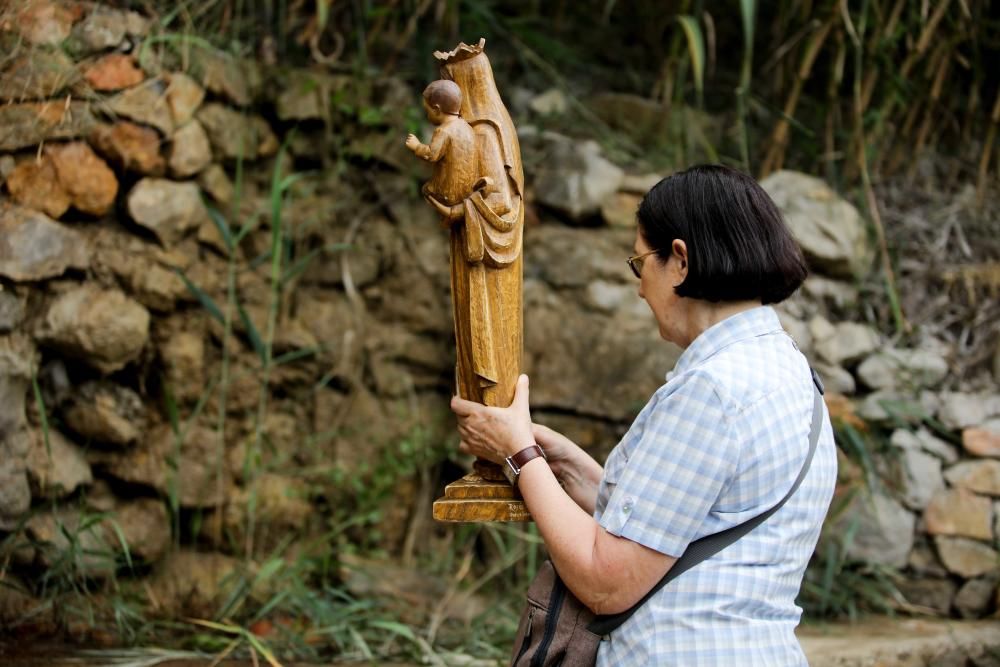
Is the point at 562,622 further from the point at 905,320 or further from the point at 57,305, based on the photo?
the point at 905,320

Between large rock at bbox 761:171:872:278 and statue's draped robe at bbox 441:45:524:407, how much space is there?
7.87 ft

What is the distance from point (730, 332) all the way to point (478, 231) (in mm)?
556

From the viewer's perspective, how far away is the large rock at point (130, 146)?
3564 millimetres

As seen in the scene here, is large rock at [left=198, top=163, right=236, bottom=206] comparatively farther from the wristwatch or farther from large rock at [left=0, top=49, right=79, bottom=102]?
the wristwatch

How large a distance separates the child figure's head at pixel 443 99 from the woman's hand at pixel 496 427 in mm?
562

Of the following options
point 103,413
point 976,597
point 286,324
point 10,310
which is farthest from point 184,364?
point 976,597

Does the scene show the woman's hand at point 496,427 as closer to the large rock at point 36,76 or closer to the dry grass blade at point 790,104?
the large rock at point 36,76

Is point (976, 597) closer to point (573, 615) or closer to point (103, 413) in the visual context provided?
point (573, 615)

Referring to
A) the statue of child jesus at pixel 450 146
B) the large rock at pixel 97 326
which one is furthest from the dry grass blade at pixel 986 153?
the large rock at pixel 97 326

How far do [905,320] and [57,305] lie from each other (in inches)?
131

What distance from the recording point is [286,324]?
414 centimetres

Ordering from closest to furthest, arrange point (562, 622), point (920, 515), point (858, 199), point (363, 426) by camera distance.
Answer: point (562, 622) < point (920, 515) < point (363, 426) < point (858, 199)

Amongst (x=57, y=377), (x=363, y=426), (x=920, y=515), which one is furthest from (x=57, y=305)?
(x=920, y=515)

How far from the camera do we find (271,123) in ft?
13.8
